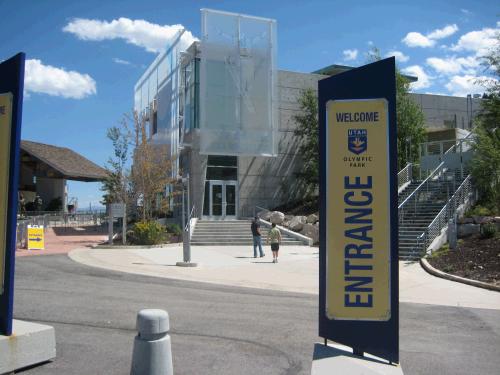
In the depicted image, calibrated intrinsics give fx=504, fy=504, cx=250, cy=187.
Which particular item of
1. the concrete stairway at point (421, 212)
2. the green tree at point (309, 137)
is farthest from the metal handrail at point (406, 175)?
the green tree at point (309, 137)

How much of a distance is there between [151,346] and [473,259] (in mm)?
13562

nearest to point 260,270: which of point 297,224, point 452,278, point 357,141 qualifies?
point 452,278

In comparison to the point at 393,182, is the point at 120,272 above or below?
below

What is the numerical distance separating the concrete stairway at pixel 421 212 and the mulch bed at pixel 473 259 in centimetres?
130

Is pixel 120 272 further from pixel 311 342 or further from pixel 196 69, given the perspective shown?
pixel 196 69

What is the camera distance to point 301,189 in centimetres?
3569

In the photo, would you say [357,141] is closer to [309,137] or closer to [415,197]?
[415,197]

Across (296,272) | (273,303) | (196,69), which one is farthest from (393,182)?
(196,69)

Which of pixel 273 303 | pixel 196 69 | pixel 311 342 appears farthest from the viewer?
pixel 196 69

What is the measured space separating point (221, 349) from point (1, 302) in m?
2.70

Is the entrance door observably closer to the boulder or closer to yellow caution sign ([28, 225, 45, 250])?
yellow caution sign ([28, 225, 45, 250])

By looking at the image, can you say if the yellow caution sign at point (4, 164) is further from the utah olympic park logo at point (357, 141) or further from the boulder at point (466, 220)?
the boulder at point (466, 220)

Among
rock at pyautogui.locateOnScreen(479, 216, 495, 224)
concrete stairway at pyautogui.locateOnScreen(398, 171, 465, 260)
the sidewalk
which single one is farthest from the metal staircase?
the sidewalk

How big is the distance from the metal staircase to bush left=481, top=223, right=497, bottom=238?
1898 mm
